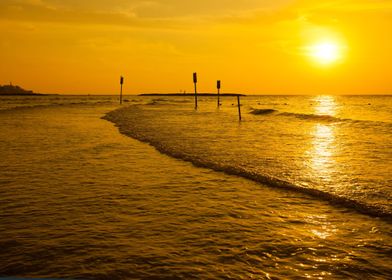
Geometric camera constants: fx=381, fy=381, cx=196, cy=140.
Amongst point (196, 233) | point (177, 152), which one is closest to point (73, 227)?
point (196, 233)

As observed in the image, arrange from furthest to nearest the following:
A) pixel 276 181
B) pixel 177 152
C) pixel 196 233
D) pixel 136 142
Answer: pixel 136 142 → pixel 177 152 → pixel 276 181 → pixel 196 233

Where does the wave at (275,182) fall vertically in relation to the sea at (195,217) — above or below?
above

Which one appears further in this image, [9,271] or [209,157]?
[209,157]

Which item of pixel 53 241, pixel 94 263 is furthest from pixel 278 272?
pixel 53 241

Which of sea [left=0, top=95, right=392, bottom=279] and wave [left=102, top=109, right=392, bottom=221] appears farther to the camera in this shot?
wave [left=102, top=109, right=392, bottom=221]

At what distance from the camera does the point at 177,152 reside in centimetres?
1265

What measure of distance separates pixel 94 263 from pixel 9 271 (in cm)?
85

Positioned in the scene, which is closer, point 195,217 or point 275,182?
point 195,217

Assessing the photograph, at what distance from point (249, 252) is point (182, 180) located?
164 inches

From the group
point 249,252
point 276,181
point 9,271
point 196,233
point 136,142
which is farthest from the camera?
point 136,142

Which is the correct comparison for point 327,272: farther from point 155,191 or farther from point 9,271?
point 155,191

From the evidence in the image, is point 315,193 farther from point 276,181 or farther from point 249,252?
point 249,252

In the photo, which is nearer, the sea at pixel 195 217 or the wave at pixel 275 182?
the sea at pixel 195 217

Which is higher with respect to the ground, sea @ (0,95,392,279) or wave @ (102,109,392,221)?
wave @ (102,109,392,221)
